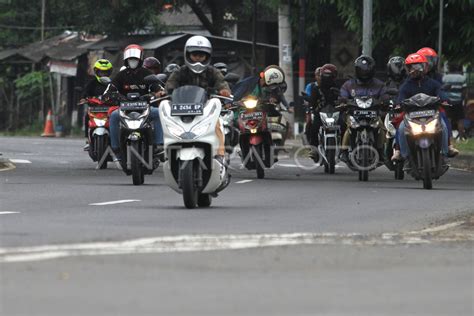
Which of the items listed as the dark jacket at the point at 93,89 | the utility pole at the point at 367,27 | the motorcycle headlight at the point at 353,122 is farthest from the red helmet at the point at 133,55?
the utility pole at the point at 367,27

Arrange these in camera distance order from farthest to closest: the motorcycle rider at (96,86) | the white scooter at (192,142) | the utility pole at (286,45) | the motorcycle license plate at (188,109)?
the utility pole at (286,45), the motorcycle rider at (96,86), the motorcycle license plate at (188,109), the white scooter at (192,142)

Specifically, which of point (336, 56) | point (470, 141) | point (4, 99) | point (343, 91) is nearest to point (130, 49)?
point (343, 91)

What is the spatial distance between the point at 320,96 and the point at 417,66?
392 cm

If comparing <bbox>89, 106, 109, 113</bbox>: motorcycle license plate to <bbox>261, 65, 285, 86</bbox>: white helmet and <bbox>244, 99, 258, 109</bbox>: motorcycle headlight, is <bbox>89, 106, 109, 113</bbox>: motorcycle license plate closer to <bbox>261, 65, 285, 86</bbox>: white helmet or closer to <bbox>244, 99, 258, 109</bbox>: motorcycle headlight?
<bbox>261, 65, 285, 86</bbox>: white helmet

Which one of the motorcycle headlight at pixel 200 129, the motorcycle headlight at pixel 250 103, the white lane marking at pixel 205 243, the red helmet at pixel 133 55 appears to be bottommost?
the white lane marking at pixel 205 243

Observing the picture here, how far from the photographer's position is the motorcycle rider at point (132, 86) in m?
20.1

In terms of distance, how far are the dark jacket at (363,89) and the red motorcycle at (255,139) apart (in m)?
1.26

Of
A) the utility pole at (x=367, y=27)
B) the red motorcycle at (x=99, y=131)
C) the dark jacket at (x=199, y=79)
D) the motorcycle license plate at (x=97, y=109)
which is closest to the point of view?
the dark jacket at (x=199, y=79)

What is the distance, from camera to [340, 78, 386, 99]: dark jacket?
2183cm

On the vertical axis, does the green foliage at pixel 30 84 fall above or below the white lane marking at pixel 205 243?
below

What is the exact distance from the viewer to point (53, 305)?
7.72 meters

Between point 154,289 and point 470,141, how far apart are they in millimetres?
30998

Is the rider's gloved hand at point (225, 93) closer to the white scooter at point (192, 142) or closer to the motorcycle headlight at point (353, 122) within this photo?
the white scooter at point (192, 142)

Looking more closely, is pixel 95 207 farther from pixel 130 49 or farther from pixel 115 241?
pixel 130 49
